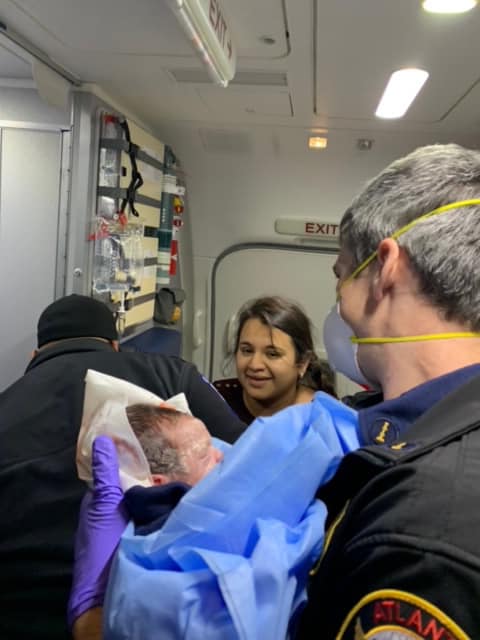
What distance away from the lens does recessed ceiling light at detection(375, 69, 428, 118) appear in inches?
91.7

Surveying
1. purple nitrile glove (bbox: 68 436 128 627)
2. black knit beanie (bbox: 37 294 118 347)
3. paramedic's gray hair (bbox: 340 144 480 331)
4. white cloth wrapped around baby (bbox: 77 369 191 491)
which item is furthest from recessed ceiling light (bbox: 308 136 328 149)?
purple nitrile glove (bbox: 68 436 128 627)

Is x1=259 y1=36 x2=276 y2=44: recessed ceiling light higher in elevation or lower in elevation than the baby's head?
higher

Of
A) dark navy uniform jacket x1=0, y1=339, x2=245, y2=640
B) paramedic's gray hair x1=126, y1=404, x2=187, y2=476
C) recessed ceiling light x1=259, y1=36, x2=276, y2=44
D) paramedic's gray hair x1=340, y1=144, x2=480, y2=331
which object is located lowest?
dark navy uniform jacket x1=0, y1=339, x2=245, y2=640

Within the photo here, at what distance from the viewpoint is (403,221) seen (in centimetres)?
102

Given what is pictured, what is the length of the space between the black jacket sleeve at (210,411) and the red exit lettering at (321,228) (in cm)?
215

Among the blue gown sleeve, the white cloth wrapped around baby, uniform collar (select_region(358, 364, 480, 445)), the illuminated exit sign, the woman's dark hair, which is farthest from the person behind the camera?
the illuminated exit sign

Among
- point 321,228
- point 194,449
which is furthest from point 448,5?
point 321,228

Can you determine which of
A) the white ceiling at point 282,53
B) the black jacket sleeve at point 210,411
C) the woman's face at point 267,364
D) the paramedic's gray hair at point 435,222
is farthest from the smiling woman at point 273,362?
the paramedic's gray hair at point 435,222

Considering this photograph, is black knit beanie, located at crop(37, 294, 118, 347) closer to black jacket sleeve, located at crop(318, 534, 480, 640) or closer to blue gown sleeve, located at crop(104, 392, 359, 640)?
blue gown sleeve, located at crop(104, 392, 359, 640)

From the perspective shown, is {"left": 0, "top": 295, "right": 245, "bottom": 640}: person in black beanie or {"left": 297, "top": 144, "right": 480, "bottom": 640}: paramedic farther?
{"left": 0, "top": 295, "right": 245, "bottom": 640}: person in black beanie

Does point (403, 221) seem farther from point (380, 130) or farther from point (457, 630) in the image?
point (380, 130)

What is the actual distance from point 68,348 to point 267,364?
1.05 meters

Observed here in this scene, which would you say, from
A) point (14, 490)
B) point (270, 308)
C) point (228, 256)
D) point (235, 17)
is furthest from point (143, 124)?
point (14, 490)

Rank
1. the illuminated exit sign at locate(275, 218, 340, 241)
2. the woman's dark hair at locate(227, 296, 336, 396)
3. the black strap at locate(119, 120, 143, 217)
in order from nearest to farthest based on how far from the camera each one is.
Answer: the black strap at locate(119, 120, 143, 217) < the woman's dark hair at locate(227, 296, 336, 396) < the illuminated exit sign at locate(275, 218, 340, 241)
